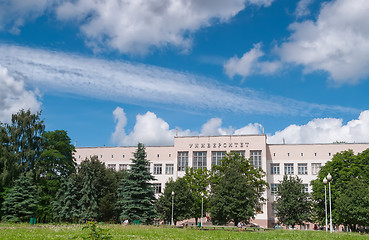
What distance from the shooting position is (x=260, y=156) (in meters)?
64.3

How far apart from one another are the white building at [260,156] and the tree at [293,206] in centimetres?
1564

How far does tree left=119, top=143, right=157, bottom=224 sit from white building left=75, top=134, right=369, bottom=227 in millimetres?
25087

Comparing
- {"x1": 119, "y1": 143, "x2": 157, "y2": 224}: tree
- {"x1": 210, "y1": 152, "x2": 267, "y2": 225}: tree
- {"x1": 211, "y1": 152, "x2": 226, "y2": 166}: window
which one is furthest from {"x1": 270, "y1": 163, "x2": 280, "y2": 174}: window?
{"x1": 119, "y1": 143, "x2": 157, "y2": 224}: tree

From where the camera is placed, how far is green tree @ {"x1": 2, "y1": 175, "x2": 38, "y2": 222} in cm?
3834

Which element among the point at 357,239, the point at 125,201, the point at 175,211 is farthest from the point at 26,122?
the point at 357,239

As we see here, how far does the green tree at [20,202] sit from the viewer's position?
38344 millimetres

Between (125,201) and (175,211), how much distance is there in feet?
38.2

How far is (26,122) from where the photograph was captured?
149 ft

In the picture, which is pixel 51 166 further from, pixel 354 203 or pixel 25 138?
pixel 354 203

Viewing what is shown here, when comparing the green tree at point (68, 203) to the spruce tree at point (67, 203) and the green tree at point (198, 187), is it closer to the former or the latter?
the spruce tree at point (67, 203)

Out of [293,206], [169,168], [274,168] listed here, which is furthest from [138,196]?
[274,168]

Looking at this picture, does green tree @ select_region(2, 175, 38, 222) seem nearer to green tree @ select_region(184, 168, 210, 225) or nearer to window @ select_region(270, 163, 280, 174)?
green tree @ select_region(184, 168, 210, 225)

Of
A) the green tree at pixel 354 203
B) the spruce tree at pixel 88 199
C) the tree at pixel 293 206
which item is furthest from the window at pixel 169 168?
the green tree at pixel 354 203

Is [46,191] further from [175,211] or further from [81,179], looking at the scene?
[175,211]
